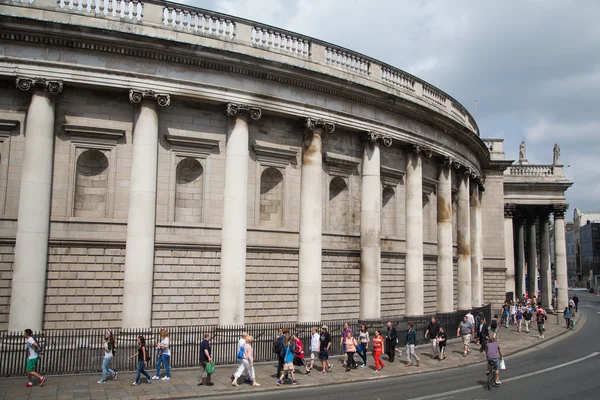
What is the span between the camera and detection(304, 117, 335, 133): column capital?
76.7 ft

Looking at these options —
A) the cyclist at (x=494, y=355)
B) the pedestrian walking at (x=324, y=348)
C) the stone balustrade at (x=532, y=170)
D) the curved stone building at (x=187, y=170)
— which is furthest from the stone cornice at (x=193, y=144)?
the stone balustrade at (x=532, y=170)

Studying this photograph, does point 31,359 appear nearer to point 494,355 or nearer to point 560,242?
point 494,355

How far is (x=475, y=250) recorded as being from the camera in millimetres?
37375

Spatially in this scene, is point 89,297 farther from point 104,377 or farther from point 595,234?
point 595,234

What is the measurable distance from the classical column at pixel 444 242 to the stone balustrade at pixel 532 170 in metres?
22.5

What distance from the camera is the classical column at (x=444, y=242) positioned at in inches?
1199

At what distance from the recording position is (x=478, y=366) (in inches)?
869

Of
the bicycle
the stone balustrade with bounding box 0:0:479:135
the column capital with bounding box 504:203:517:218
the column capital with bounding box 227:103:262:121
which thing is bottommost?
the bicycle

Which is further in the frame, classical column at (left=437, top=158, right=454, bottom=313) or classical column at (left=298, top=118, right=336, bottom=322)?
classical column at (left=437, top=158, right=454, bottom=313)

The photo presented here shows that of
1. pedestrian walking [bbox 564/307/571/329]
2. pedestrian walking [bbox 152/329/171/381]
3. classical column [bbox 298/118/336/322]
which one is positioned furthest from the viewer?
pedestrian walking [bbox 564/307/571/329]

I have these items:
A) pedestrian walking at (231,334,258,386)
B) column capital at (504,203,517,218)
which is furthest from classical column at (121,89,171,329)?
column capital at (504,203,517,218)

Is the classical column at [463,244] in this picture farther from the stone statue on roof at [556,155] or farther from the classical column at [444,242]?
the stone statue on roof at [556,155]

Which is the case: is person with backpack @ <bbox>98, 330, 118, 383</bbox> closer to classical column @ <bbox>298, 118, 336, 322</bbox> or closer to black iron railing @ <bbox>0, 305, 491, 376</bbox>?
black iron railing @ <bbox>0, 305, 491, 376</bbox>

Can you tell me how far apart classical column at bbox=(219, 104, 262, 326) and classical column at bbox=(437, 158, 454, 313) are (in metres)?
13.4
